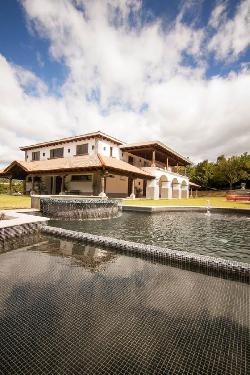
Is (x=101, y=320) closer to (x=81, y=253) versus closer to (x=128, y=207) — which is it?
(x=81, y=253)

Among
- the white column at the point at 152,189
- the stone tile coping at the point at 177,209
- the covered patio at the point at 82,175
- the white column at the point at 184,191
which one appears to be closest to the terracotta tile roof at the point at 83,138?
the covered patio at the point at 82,175

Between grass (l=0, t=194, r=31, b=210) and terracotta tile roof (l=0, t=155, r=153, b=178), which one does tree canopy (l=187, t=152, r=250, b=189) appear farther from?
grass (l=0, t=194, r=31, b=210)

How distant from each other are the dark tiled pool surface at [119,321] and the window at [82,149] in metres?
23.9

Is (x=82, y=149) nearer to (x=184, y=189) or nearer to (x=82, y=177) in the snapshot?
(x=82, y=177)

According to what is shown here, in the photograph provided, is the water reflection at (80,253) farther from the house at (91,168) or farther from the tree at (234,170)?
the tree at (234,170)

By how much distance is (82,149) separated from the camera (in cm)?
2862

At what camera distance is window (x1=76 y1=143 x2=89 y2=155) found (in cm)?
2809

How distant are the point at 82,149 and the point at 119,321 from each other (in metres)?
26.8

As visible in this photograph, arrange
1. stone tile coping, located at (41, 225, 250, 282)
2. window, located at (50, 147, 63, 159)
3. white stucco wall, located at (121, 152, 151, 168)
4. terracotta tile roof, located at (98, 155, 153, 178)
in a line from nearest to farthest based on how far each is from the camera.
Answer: stone tile coping, located at (41, 225, 250, 282), terracotta tile roof, located at (98, 155, 153, 178), white stucco wall, located at (121, 152, 151, 168), window, located at (50, 147, 63, 159)

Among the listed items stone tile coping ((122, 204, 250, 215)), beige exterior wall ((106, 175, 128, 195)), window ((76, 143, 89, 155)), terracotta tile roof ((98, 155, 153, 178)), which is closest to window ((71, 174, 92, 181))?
beige exterior wall ((106, 175, 128, 195))

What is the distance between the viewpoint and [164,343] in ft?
8.46

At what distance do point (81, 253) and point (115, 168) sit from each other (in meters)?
16.6

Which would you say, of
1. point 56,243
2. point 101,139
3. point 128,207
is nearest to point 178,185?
point 101,139

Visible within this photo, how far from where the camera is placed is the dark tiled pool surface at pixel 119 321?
2.29 m
